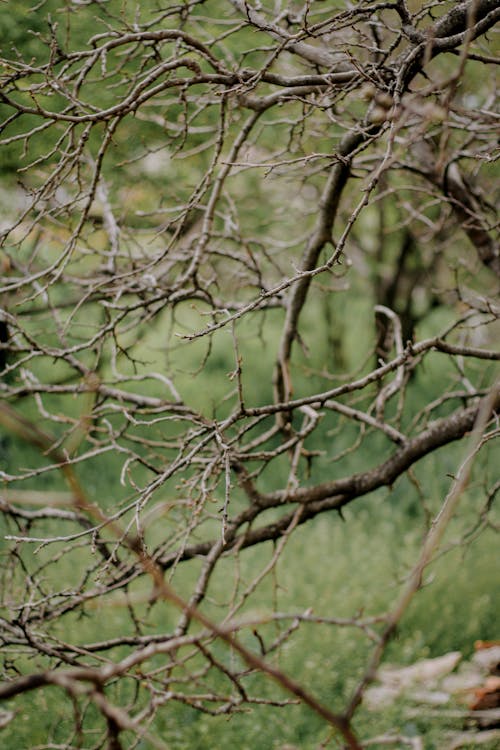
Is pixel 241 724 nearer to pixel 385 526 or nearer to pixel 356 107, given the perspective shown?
pixel 385 526

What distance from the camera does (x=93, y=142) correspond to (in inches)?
145

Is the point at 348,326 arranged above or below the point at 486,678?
above

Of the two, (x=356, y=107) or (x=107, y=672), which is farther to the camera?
(x=356, y=107)

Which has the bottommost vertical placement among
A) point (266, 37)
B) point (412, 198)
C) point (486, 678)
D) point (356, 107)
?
point (486, 678)

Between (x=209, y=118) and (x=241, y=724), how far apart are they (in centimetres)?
375

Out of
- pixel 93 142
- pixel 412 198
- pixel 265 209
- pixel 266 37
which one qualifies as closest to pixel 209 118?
pixel 266 37

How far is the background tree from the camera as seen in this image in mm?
2023

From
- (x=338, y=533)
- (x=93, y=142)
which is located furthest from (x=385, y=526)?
(x=93, y=142)

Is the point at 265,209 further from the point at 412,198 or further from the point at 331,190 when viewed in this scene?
the point at 331,190

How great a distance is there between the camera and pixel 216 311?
189cm

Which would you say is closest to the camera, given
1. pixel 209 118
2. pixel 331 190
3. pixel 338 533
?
pixel 331 190

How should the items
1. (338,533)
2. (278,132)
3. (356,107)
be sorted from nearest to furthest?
1. (356,107)
2. (278,132)
3. (338,533)

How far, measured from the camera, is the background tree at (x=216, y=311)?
2.02 m

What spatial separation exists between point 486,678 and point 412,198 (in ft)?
15.9
